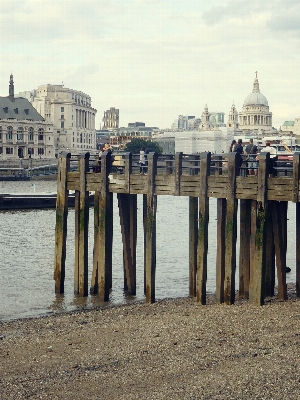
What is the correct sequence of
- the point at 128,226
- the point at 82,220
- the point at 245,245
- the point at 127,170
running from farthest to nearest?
Result: the point at 128,226 → the point at 82,220 → the point at 127,170 → the point at 245,245

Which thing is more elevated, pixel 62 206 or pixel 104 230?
pixel 62 206

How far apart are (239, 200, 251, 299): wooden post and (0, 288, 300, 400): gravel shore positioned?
128cm

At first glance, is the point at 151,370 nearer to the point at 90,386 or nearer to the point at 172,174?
the point at 90,386

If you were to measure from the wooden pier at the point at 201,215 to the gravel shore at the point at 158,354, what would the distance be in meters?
1.15

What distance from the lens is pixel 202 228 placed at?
76.1 ft


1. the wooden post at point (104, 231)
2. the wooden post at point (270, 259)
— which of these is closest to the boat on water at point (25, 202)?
the wooden post at point (104, 231)

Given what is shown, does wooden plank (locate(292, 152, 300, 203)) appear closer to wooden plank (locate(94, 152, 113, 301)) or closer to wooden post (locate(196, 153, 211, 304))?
wooden post (locate(196, 153, 211, 304))

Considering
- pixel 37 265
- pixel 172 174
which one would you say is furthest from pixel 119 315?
pixel 37 265

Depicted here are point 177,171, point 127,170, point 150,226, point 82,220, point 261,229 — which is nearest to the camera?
point 261,229

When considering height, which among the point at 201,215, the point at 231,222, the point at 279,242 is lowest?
the point at 279,242

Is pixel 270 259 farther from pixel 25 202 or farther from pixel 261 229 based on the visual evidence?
pixel 25 202

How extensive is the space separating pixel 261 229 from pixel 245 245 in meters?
2.27

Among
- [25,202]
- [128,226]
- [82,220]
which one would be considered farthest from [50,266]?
[25,202]

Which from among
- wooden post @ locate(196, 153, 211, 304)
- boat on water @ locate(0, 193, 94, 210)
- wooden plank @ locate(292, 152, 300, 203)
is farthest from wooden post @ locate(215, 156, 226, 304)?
boat on water @ locate(0, 193, 94, 210)
